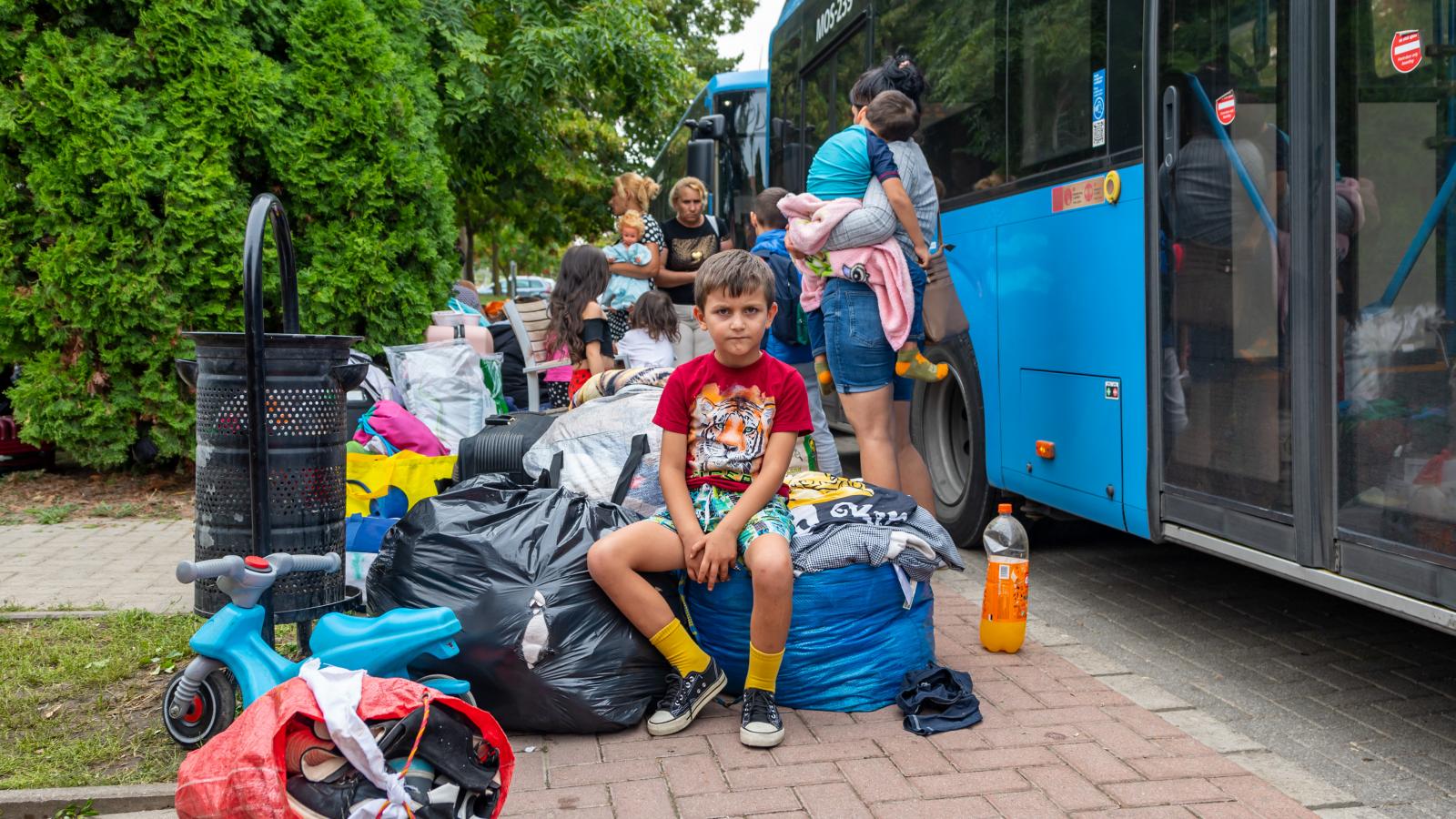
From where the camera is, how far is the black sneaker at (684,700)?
11.3ft

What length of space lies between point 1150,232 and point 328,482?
2786mm

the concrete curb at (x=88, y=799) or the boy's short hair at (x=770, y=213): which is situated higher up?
the boy's short hair at (x=770, y=213)

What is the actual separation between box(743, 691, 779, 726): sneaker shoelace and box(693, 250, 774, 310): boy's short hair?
1175 mm

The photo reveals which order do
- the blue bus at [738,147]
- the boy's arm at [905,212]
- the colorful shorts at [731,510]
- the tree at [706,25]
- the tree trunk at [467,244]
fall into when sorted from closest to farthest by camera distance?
the colorful shorts at [731,510] → the boy's arm at [905,212] → the blue bus at [738,147] → the tree trunk at [467,244] → the tree at [706,25]

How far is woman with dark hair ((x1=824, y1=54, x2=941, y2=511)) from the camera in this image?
486 centimetres

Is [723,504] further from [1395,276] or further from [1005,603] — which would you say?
[1395,276]

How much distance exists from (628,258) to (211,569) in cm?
468

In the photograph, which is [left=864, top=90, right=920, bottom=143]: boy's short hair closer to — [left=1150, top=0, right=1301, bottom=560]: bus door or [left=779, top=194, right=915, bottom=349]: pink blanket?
[left=779, top=194, right=915, bottom=349]: pink blanket

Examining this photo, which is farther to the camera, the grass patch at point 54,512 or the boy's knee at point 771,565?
the grass patch at point 54,512

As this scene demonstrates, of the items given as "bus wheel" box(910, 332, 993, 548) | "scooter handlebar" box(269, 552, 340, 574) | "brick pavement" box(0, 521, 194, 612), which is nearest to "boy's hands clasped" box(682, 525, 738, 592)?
"scooter handlebar" box(269, 552, 340, 574)

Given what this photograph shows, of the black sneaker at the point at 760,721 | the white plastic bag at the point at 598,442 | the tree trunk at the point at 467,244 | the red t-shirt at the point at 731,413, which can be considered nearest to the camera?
the black sneaker at the point at 760,721

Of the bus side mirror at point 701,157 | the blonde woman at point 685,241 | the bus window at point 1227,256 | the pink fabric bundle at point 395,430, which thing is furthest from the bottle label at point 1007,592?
the bus side mirror at point 701,157

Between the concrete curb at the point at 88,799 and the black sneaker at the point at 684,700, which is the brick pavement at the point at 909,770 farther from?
the concrete curb at the point at 88,799

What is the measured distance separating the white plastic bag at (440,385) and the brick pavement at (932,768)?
3.80 m
